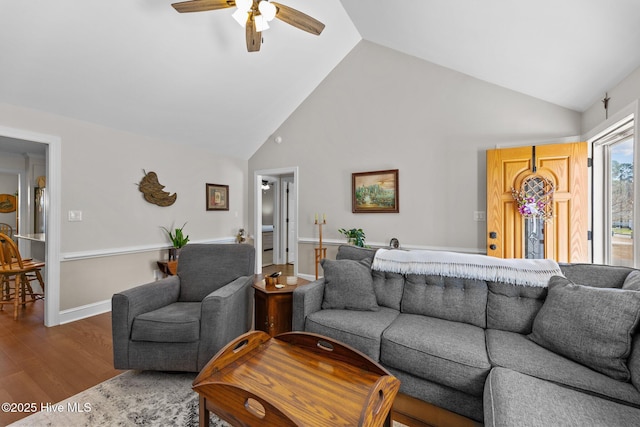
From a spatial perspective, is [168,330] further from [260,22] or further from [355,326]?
[260,22]

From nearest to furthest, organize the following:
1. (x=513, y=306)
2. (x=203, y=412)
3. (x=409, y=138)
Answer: (x=203, y=412)
(x=513, y=306)
(x=409, y=138)

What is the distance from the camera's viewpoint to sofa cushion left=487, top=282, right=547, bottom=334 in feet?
5.71

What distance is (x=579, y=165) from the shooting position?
2754mm

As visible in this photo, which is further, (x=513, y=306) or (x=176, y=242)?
(x=176, y=242)

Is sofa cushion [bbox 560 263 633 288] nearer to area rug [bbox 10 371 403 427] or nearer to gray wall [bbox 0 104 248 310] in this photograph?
area rug [bbox 10 371 403 427]

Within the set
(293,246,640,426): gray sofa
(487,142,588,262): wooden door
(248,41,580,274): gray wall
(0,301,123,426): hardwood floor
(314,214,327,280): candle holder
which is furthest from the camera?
(314,214,327,280): candle holder

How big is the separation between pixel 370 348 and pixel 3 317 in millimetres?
4195

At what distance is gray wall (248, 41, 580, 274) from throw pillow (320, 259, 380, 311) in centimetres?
180

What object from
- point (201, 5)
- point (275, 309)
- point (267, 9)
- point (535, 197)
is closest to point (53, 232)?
point (275, 309)

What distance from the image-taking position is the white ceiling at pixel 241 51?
203 centimetres

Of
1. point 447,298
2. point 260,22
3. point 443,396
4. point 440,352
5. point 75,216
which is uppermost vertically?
point 260,22

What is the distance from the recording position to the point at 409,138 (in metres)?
3.73

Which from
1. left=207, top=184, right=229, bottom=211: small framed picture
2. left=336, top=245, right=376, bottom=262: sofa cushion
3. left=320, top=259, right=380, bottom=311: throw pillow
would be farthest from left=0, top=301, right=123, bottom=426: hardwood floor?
left=207, top=184, right=229, bottom=211: small framed picture

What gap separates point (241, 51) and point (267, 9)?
1391mm
